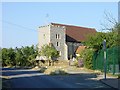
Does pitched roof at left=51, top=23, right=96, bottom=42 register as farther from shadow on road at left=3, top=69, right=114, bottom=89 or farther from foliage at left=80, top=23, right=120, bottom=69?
shadow on road at left=3, top=69, right=114, bottom=89

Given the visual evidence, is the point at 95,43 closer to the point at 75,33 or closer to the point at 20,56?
the point at 20,56

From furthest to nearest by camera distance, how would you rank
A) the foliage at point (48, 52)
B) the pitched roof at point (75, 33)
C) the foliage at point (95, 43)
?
the pitched roof at point (75, 33) < the foliage at point (48, 52) < the foliage at point (95, 43)

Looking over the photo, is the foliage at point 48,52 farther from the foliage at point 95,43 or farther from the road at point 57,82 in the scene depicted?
the road at point 57,82

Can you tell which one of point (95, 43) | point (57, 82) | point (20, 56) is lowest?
point (57, 82)

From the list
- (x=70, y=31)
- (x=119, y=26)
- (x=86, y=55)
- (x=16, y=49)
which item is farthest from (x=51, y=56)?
(x=119, y=26)

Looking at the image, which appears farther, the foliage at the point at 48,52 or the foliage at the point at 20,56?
the foliage at the point at 20,56

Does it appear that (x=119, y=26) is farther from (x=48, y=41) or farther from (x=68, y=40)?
(x=68, y=40)

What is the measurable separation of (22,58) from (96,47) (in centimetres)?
4736

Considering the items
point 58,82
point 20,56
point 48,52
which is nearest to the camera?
point 58,82

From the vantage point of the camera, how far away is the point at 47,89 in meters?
20.8

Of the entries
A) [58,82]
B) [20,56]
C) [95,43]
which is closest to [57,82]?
[58,82]

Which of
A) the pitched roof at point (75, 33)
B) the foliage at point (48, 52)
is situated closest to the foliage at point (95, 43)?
the foliage at point (48, 52)

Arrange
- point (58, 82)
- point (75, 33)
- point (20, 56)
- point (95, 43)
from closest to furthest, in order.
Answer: point (58, 82) < point (95, 43) < point (20, 56) < point (75, 33)

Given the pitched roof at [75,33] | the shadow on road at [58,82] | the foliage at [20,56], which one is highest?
the pitched roof at [75,33]
